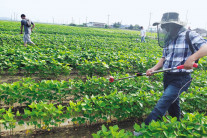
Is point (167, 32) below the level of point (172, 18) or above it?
below

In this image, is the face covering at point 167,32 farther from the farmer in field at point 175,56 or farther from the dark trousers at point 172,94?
the dark trousers at point 172,94

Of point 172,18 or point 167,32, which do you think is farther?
point 167,32

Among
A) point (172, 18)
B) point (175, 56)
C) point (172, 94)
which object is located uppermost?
point (172, 18)

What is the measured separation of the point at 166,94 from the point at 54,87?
2.08 metres

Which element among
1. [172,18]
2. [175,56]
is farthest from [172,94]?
[172,18]

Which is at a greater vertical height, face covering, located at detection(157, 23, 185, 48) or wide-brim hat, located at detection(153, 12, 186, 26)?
wide-brim hat, located at detection(153, 12, 186, 26)

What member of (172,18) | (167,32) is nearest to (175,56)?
(167,32)

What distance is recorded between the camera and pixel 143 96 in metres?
3.18

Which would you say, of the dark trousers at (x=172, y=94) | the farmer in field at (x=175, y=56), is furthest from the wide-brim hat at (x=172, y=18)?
the dark trousers at (x=172, y=94)

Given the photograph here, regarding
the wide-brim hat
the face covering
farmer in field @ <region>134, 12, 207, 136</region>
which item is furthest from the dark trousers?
the wide-brim hat

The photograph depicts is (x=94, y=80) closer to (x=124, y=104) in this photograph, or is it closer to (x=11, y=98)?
(x=124, y=104)

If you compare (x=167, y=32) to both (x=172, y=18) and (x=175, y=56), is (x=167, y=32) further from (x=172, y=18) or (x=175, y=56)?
(x=175, y=56)

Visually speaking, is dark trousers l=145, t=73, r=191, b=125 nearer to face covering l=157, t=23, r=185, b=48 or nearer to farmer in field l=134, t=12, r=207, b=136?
farmer in field l=134, t=12, r=207, b=136

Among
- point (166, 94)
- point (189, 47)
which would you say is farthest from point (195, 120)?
point (189, 47)
